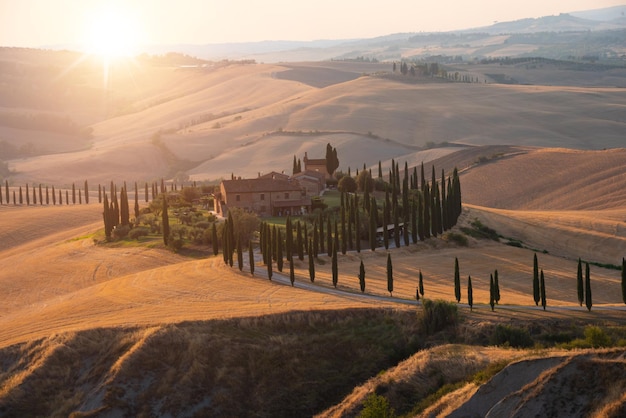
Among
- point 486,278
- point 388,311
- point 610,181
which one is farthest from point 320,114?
point 388,311

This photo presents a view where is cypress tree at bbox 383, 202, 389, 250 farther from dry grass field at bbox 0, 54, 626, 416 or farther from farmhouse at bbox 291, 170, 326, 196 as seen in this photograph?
farmhouse at bbox 291, 170, 326, 196

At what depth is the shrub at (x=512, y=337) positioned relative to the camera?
3900 centimetres

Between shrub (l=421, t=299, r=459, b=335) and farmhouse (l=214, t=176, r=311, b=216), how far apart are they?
1510 inches

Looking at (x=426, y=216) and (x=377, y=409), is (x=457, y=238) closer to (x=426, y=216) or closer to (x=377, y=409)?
(x=426, y=216)

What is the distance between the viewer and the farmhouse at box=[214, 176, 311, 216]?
7975 cm

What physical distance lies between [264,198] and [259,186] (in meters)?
1.12

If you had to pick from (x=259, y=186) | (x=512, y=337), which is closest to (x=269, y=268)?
(x=512, y=337)

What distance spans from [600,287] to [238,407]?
1101 inches

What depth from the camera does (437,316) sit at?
1636 inches

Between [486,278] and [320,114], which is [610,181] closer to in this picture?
[486,278]

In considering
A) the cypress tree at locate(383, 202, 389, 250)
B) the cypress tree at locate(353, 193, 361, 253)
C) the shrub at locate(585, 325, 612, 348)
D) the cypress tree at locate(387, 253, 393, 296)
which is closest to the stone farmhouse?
the cypress tree at locate(383, 202, 389, 250)

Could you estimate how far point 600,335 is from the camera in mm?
38094

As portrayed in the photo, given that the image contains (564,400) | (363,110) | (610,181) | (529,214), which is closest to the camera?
(564,400)

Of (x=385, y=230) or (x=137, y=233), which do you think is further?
(x=137, y=233)
